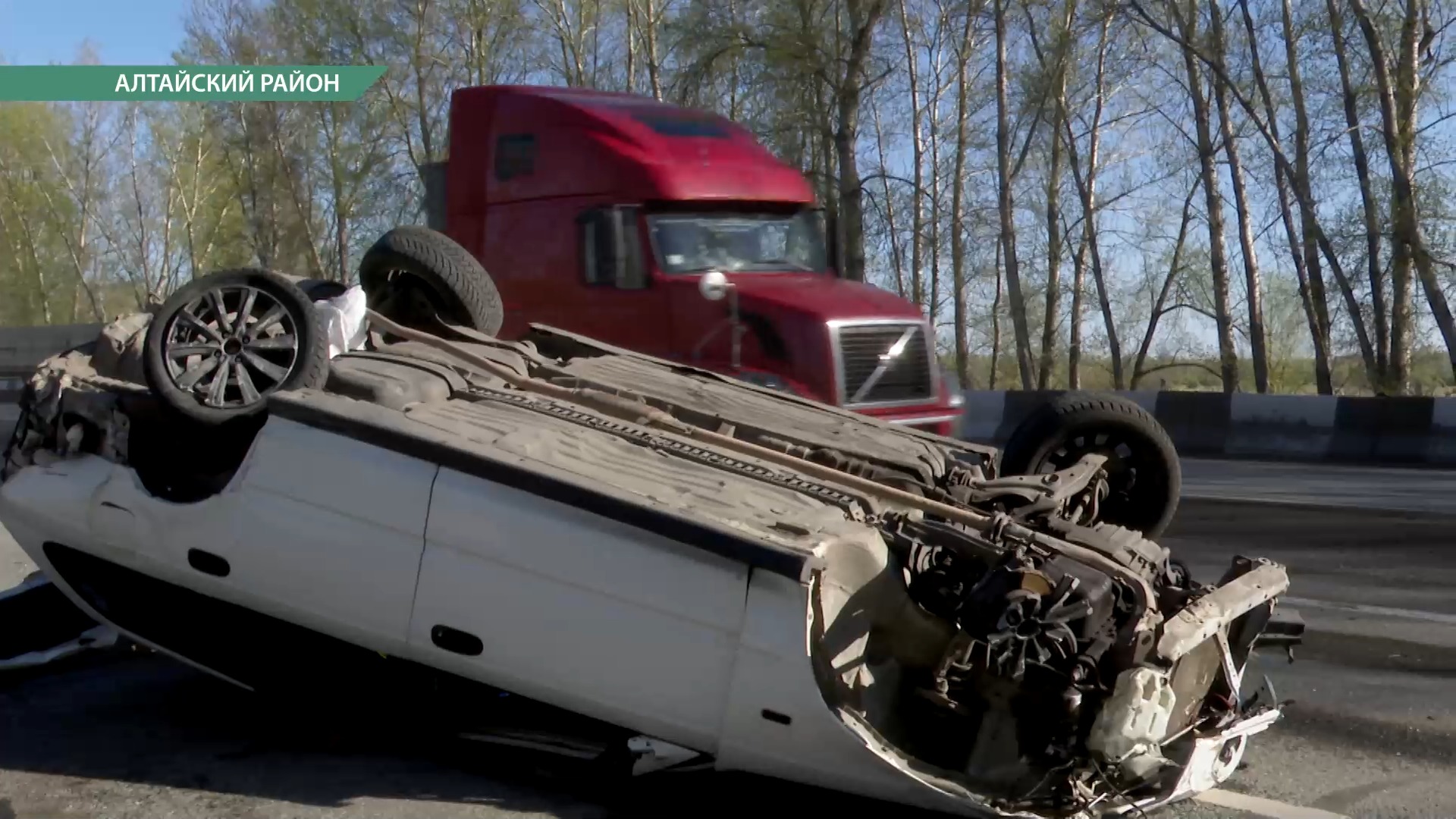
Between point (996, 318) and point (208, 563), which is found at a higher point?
point (996, 318)

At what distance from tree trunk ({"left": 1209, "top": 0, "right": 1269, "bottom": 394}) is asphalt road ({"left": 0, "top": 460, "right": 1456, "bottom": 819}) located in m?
17.0

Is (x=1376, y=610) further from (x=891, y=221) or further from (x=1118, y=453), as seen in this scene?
(x=891, y=221)

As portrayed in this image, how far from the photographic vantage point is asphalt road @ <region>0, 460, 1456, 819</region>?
3.88 m

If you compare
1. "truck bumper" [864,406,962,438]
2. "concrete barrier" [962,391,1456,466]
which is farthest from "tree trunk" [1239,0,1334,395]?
"truck bumper" [864,406,962,438]

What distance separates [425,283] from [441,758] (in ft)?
7.02

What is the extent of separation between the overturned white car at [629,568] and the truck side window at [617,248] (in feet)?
15.9

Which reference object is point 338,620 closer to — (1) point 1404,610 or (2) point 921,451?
(2) point 921,451

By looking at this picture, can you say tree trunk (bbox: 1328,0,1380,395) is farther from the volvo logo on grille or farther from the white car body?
the white car body

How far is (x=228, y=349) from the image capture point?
4.23 metres

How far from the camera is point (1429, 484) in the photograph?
38.2 feet

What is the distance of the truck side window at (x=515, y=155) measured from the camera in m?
10.2

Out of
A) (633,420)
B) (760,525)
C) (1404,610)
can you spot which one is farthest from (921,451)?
(1404,610)

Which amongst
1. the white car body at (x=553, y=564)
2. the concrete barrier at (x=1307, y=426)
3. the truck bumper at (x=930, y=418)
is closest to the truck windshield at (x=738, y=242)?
the truck bumper at (x=930, y=418)

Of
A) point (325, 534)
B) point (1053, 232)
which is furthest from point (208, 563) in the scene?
point (1053, 232)
